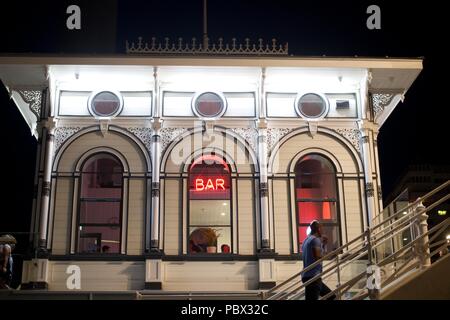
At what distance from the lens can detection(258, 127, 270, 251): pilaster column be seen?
1622 centimetres

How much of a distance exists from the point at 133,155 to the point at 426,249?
8.45 m

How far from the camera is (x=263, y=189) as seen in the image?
16.5 m

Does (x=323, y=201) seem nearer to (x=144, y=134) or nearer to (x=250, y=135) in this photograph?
(x=250, y=135)

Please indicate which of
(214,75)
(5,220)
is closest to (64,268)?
(214,75)

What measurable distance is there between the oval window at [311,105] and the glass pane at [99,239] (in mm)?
5633

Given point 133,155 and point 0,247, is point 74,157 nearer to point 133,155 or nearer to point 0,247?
point 133,155

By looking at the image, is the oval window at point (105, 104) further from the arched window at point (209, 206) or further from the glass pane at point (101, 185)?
the arched window at point (209, 206)

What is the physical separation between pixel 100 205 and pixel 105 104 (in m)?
2.61

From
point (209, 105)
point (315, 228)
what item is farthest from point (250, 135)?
point (315, 228)

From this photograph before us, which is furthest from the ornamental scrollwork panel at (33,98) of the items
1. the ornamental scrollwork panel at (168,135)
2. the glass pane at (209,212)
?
the glass pane at (209,212)

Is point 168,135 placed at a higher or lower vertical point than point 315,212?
higher

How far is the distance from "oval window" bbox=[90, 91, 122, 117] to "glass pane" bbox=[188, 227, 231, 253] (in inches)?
145

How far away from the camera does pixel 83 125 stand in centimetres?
1702

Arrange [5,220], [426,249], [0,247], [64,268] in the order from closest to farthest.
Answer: [426,249] → [0,247] → [64,268] → [5,220]
